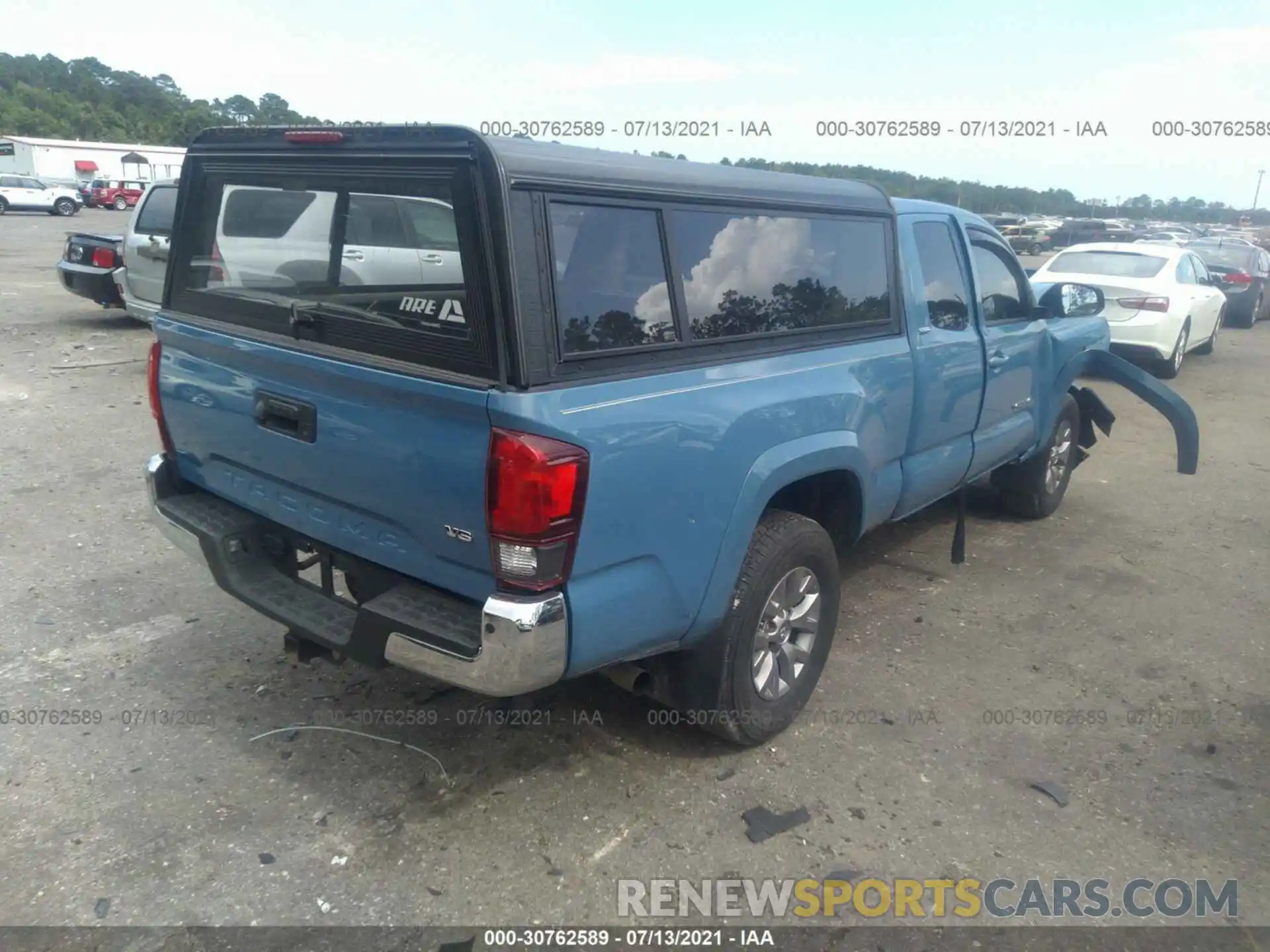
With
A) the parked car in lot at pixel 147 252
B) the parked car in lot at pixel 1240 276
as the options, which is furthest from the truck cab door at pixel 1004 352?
the parked car in lot at pixel 1240 276

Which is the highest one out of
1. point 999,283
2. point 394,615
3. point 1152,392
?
point 999,283

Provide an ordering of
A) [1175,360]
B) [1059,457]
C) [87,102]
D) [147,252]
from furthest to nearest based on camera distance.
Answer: [87,102], [1175,360], [147,252], [1059,457]

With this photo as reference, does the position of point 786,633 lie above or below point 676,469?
below

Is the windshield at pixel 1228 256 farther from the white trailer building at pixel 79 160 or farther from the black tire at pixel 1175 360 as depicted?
the white trailer building at pixel 79 160

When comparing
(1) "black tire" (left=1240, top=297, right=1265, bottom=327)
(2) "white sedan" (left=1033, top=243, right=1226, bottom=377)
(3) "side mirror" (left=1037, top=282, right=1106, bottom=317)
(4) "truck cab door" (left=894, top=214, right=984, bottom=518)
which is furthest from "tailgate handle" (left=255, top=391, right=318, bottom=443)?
(1) "black tire" (left=1240, top=297, right=1265, bottom=327)

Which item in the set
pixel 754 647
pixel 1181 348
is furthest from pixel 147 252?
pixel 1181 348

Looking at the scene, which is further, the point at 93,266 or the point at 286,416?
the point at 93,266

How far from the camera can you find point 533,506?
260 cm

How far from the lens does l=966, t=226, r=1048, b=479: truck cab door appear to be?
16.8ft

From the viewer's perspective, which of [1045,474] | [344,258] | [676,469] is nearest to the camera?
[676,469]

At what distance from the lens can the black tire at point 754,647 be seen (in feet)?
11.0

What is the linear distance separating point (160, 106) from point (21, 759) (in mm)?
92538

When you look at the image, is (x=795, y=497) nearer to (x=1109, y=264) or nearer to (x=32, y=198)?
(x=1109, y=264)

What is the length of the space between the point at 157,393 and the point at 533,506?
2.02 meters
